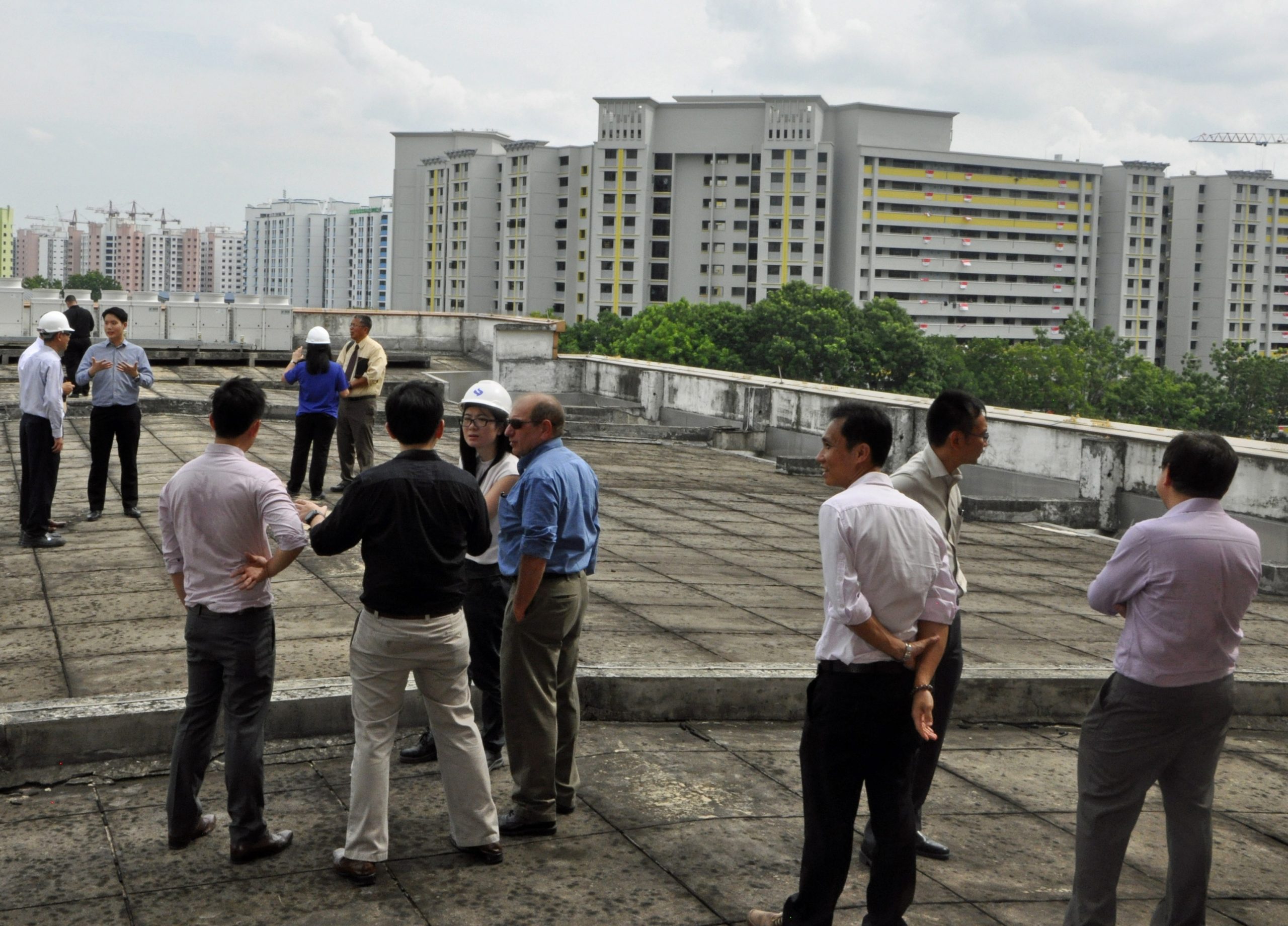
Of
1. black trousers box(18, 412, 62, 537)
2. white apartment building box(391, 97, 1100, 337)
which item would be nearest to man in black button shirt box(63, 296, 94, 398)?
black trousers box(18, 412, 62, 537)

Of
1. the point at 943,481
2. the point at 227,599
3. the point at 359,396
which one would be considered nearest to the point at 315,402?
the point at 359,396

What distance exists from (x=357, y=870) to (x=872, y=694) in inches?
69.5

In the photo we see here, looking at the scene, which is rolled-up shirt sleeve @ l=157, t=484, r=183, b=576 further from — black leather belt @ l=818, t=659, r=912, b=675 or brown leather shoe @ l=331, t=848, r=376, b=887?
black leather belt @ l=818, t=659, r=912, b=675

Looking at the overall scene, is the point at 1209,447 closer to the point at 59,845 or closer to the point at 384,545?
the point at 384,545

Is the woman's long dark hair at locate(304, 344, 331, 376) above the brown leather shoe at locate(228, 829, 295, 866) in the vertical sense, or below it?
above

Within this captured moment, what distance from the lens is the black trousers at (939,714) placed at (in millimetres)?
4344

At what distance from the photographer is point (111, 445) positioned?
9.76m

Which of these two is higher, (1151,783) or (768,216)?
(768,216)

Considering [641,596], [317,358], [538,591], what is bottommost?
[641,596]

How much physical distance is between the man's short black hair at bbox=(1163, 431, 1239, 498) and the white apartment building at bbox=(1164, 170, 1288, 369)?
506 ft

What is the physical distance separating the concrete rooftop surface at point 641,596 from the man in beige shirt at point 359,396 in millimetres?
1675

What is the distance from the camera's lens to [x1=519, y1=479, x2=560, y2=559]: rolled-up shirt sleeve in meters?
4.52

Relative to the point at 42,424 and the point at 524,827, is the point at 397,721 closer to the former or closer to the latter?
the point at 524,827

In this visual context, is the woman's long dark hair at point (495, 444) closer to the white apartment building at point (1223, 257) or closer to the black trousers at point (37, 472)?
the black trousers at point (37, 472)
